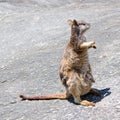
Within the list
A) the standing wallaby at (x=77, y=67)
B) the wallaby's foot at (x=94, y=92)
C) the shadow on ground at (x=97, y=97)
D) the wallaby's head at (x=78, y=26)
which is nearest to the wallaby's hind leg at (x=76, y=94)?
the standing wallaby at (x=77, y=67)

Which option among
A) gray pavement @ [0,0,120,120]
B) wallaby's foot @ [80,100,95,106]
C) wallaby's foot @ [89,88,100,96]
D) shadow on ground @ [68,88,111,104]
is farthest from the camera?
wallaby's foot @ [89,88,100,96]

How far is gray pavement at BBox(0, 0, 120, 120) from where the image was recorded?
7.76m

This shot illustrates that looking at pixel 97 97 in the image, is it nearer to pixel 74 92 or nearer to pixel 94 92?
pixel 94 92

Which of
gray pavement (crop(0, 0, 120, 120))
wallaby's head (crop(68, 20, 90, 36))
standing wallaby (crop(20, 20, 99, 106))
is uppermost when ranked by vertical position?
wallaby's head (crop(68, 20, 90, 36))

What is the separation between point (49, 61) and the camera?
11750 millimetres

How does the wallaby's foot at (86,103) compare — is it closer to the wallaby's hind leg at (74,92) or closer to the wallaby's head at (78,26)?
the wallaby's hind leg at (74,92)

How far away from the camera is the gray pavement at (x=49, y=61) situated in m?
7.76

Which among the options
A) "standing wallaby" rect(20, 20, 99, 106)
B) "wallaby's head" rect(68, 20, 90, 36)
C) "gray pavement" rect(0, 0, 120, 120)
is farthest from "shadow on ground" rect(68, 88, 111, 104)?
"wallaby's head" rect(68, 20, 90, 36)

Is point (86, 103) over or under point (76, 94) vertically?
under

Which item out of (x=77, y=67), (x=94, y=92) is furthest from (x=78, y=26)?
(x=94, y=92)

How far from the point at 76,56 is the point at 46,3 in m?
17.9

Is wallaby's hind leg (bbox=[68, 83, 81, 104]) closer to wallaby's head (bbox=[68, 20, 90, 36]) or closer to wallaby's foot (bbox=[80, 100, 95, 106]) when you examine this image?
wallaby's foot (bbox=[80, 100, 95, 106])

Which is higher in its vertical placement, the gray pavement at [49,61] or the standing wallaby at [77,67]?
the standing wallaby at [77,67]

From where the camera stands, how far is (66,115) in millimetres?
7508
